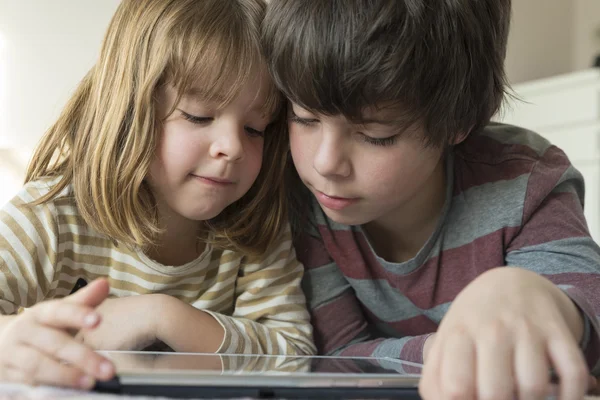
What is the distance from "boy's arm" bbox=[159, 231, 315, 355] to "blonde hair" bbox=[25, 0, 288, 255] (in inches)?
2.0

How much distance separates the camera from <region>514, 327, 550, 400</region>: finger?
0.36 metres

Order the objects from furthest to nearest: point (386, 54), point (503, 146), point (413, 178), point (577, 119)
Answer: point (577, 119), point (503, 146), point (413, 178), point (386, 54)

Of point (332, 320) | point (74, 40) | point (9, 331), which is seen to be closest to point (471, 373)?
point (9, 331)

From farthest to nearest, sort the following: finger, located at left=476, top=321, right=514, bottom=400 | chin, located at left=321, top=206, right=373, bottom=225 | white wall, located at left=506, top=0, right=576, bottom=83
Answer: white wall, located at left=506, top=0, right=576, bottom=83
chin, located at left=321, top=206, right=373, bottom=225
finger, located at left=476, top=321, right=514, bottom=400

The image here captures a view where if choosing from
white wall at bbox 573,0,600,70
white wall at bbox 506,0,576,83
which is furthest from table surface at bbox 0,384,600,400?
white wall at bbox 573,0,600,70

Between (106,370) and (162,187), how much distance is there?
43 centimetres

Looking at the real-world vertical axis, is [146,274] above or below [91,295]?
below

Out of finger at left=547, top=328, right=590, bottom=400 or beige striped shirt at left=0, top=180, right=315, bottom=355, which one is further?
beige striped shirt at left=0, top=180, right=315, bottom=355

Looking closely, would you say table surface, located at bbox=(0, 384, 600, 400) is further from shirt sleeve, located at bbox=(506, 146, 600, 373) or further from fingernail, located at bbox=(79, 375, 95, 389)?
shirt sleeve, located at bbox=(506, 146, 600, 373)

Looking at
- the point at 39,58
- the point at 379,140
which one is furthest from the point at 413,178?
the point at 39,58

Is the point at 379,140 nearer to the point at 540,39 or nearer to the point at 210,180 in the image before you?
the point at 210,180

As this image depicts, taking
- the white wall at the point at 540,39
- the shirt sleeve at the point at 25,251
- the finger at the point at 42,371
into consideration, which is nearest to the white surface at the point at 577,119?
the white wall at the point at 540,39

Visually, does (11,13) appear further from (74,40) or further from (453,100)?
(453,100)

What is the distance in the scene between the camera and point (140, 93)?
30.3 inches
